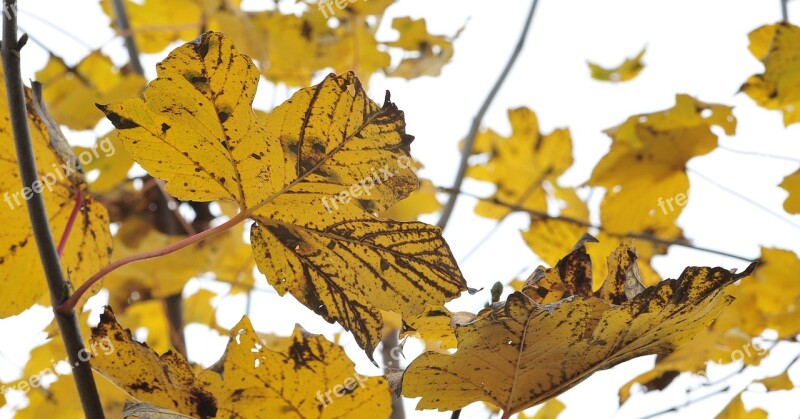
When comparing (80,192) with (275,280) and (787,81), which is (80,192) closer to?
(275,280)

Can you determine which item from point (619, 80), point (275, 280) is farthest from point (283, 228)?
point (619, 80)

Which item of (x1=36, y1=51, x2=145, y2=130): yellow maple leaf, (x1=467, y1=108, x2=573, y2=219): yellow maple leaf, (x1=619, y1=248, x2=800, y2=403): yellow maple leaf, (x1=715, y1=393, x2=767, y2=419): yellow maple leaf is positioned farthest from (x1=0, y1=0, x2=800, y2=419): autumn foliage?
(x1=467, y1=108, x2=573, y2=219): yellow maple leaf

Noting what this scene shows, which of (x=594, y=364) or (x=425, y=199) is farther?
(x=425, y=199)

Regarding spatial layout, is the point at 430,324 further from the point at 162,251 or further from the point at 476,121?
the point at 476,121

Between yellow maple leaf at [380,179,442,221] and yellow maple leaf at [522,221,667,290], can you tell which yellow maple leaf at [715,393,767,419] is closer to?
yellow maple leaf at [522,221,667,290]

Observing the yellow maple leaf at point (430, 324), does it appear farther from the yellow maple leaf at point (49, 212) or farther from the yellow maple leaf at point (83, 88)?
the yellow maple leaf at point (83, 88)

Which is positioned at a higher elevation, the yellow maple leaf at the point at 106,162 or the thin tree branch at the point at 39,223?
the yellow maple leaf at the point at 106,162

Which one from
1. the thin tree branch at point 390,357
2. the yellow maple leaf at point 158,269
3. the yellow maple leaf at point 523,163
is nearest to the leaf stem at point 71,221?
the thin tree branch at point 390,357
